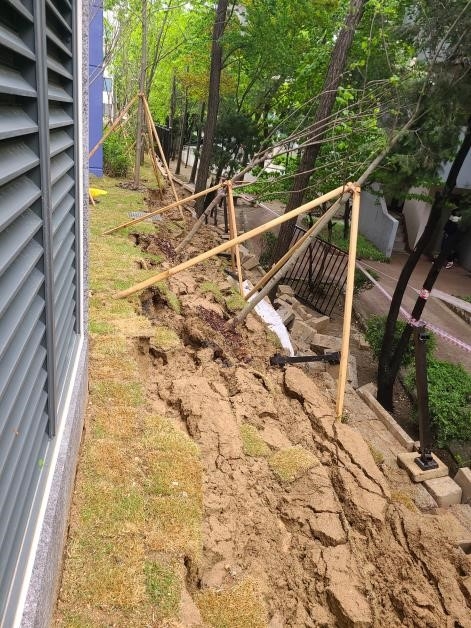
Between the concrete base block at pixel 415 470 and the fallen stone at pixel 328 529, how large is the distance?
2005 millimetres

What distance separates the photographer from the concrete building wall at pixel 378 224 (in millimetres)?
18266

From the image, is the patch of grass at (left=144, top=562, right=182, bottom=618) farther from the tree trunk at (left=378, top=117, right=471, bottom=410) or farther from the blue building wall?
the blue building wall

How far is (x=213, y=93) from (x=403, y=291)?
7.96m

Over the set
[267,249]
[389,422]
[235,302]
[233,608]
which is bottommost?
[389,422]

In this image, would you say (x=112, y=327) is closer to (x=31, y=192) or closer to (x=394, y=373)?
(x=31, y=192)

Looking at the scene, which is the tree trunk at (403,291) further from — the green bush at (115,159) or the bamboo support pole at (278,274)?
the green bush at (115,159)

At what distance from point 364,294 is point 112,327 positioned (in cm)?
1024

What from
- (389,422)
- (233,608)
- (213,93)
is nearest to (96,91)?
(213,93)

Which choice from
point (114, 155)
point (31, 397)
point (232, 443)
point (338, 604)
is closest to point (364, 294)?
point (114, 155)

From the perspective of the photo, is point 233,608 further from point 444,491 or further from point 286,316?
point 286,316

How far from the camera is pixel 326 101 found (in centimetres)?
836

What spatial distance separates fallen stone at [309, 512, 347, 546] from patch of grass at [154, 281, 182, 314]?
11.6ft

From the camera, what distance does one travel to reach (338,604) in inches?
110

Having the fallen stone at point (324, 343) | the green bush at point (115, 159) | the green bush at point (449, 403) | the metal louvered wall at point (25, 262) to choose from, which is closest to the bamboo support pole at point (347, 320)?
the fallen stone at point (324, 343)
